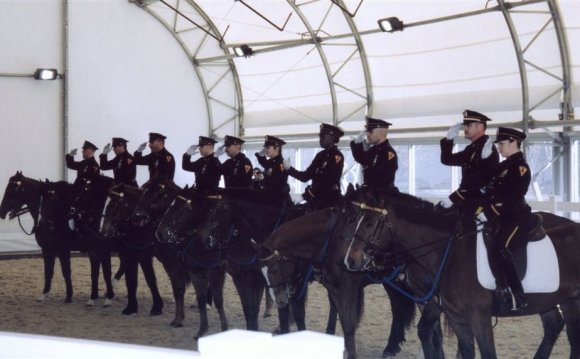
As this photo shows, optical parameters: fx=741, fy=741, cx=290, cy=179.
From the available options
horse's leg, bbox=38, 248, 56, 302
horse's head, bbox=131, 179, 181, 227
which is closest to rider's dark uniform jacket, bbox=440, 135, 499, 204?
horse's head, bbox=131, 179, 181, 227

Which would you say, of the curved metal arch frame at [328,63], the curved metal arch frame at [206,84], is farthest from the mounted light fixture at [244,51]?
the curved metal arch frame at [328,63]

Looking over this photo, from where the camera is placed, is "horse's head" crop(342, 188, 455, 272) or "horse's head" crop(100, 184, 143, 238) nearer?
"horse's head" crop(342, 188, 455, 272)

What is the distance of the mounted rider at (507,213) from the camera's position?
4852 millimetres

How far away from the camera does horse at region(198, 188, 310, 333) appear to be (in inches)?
279

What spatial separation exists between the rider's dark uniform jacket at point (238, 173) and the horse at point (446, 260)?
3201 mm

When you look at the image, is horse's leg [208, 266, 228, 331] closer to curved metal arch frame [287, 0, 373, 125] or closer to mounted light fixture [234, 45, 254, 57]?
curved metal arch frame [287, 0, 373, 125]

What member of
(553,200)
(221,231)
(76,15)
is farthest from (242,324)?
(76,15)

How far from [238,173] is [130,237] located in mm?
1539

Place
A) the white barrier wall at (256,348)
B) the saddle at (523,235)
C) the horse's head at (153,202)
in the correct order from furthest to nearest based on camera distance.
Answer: the horse's head at (153,202)
the saddle at (523,235)
the white barrier wall at (256,348)

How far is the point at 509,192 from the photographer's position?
16.8ft

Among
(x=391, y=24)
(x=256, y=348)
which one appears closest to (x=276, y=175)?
(x=256, y=348)

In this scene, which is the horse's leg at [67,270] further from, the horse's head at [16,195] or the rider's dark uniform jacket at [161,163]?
the rider's dark uniform jacket at [161,163]

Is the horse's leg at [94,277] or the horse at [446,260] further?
the horse's leg at [94,277]

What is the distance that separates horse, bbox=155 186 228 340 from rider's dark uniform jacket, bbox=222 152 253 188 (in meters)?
0.71
